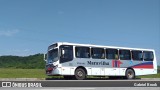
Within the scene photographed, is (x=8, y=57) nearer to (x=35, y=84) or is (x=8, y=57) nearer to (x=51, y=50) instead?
(x=51, y=50)

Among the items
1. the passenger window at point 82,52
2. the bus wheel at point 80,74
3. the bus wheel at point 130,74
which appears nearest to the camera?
the bus wheel at point 80,74

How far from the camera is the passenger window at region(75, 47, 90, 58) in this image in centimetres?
2673

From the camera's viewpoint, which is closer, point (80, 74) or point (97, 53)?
point (80, 74)

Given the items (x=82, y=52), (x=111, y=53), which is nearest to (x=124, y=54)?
(x=111, y=53)

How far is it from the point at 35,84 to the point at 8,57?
10807 centimetres

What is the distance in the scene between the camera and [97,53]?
92.3 ft

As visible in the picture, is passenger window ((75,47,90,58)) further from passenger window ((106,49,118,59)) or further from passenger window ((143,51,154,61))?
passenger window ((143,51,154,61))

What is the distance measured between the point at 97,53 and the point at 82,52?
62.6 inches

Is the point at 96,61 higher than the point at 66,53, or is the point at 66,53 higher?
the point at 66,53

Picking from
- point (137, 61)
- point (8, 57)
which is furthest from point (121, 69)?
point (8, 57)

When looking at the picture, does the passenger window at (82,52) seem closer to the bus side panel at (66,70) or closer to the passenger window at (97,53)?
the passenger window at (97,53)

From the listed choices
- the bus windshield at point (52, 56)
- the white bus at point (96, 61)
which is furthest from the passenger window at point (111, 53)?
the bus windshield at point (52, 56)

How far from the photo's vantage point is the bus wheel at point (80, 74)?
26.4 m

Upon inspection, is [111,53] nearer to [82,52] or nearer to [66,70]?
[82,52]
